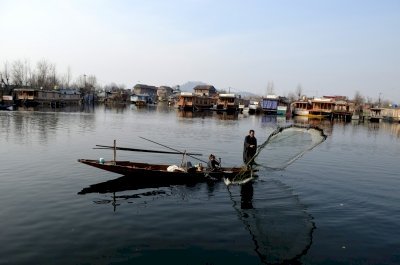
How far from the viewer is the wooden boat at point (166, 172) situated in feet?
61.6

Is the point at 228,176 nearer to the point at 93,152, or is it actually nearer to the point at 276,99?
the point at 93,152

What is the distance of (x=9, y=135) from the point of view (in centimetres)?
3525

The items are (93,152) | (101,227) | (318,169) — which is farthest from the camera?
(93,152)

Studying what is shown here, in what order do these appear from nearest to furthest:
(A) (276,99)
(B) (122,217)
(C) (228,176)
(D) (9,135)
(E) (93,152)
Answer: (B) (122,217) → (C) (228,176) → (E) (93,152) → (D) (9,135) → (A) (276,99)

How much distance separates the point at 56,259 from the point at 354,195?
15.0 m

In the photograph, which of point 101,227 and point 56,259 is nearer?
point 56,259

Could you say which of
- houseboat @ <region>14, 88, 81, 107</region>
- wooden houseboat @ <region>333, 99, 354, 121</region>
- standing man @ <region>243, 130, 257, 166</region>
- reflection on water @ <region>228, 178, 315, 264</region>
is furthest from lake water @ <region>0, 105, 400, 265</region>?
wooden houseboat @ <region>333, 99, 354, 121</region>

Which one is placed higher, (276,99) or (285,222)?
(276,99)

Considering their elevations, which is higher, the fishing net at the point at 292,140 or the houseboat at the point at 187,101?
the houseboat at the point at 187,101

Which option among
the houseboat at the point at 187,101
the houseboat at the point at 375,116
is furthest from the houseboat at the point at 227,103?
the houseboat at the point at 375,116

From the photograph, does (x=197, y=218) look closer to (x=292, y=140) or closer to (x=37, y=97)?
(x=292, y=140)

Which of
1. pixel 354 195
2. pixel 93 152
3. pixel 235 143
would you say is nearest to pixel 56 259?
pixel 354 195

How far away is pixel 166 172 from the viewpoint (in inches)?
747

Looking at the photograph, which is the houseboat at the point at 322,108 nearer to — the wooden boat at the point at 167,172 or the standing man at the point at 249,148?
the standing man at the point at 249,148
